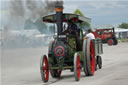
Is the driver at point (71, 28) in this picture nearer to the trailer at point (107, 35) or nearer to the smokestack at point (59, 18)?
the smokestack at point (59, 18)

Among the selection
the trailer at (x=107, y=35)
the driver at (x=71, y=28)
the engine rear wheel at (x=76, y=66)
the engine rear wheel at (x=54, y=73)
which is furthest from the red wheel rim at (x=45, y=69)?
the trailer at (x=107, y=35)

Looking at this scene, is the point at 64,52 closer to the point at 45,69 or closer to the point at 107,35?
the point at 45,69

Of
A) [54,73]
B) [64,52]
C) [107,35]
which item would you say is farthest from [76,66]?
[107,35]

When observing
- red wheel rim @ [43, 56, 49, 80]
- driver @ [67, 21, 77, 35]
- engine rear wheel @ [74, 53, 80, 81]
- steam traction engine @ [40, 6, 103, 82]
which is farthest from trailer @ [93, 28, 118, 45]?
engine rear wheel @ [74, 53, 80, 81]

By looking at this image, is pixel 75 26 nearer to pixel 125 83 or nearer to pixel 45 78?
pixel 45 78

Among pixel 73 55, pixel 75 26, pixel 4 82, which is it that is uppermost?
pixel 75 26

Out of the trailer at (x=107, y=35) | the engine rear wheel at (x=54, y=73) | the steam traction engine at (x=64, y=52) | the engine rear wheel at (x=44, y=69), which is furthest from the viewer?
the trailer at (x=107, y=35)

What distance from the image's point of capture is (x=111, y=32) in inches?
1704

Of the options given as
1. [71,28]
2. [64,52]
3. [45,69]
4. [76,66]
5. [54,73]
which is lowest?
[54,73]

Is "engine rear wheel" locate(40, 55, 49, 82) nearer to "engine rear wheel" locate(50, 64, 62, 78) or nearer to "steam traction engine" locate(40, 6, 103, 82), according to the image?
"steam traction engine" locate(40, 6, 103, 82)

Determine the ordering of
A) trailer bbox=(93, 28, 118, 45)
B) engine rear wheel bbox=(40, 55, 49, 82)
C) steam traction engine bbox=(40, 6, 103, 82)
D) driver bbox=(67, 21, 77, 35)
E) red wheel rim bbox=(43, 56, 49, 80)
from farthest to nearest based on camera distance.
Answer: trailer bbox=(93, 28, 118, 45) → driver bbox=(67, 21, 77, 35) → steam traction engine bbox=(40, 6, 103, 82) → red wheel rim bbox=(43, 56, 49, 80) → engine rear wheel bbox=(40, 55, 49, 82)

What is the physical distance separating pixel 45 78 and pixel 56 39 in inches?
59.0

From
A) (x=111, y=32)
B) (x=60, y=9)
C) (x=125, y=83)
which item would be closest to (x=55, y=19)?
(x=60, y=9)

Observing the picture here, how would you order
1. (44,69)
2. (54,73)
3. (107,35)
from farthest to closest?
(107,35)
(54,73)
(44,69)
